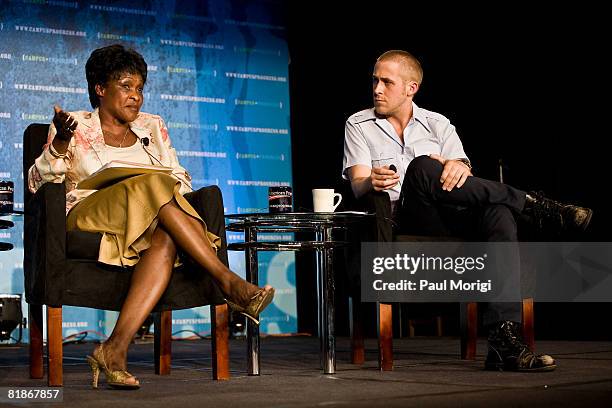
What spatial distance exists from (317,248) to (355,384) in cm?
57

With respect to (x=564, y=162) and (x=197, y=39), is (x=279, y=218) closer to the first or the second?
(x=564, y=162)

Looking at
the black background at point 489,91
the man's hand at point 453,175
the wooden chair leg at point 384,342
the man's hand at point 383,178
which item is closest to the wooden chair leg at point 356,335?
the wooden chair leg at point 384,342

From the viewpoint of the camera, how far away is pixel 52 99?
19.0 feet

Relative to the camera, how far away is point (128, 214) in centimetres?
268

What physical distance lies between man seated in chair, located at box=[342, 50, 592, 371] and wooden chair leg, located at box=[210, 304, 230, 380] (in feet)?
2.06

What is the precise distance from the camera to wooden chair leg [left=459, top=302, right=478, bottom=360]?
11.5 ft

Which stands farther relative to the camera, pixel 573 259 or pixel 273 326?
pixel 273 326

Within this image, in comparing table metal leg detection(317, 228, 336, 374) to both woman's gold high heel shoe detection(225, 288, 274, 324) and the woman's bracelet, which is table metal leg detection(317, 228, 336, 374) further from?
the woman's bracelet

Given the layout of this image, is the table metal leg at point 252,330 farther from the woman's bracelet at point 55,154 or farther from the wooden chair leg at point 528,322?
the wooden chair leg at point 528,322

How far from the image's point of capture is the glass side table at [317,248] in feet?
9.54

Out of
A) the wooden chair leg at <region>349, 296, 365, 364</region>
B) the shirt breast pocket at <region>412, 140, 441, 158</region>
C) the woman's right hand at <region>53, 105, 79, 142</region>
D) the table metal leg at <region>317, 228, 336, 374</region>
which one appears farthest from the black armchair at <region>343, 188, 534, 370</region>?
the woman's right hand at <region>53, 105, 79, 142</region>

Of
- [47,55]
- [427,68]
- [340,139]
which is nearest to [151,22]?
[47,55]

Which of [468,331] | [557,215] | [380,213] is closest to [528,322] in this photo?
[468,331]

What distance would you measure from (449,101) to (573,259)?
1.25 metres
